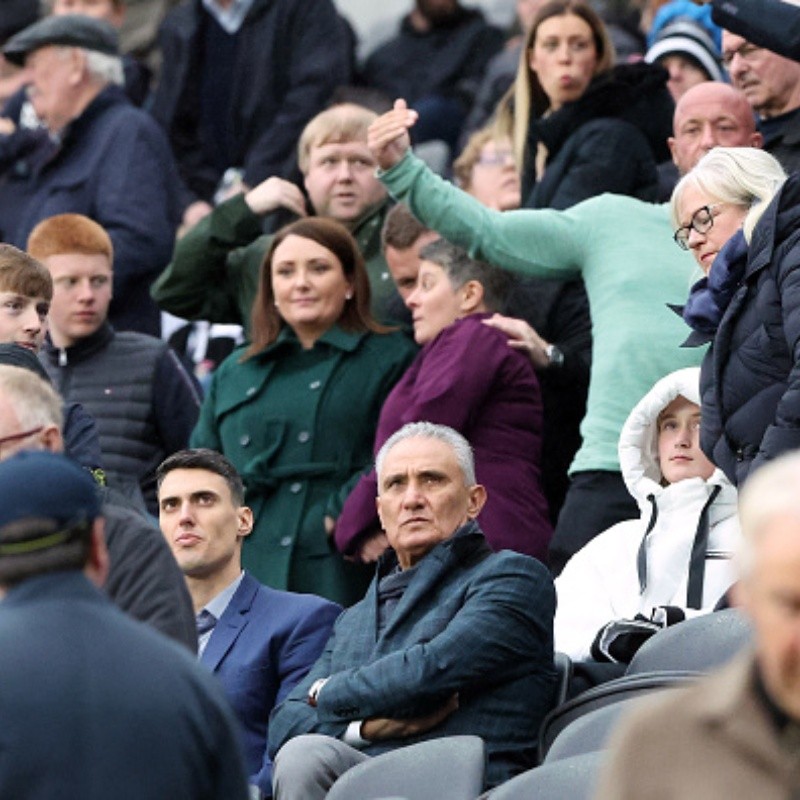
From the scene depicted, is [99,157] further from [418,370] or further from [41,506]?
[41,506]

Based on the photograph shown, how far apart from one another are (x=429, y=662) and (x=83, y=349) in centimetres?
278

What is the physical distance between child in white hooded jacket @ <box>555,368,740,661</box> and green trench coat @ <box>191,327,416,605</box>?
1.21 metres

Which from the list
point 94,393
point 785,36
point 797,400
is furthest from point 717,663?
point 94,393

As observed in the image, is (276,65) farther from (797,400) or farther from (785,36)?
(797,400)

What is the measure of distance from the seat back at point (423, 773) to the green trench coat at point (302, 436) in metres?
2.28

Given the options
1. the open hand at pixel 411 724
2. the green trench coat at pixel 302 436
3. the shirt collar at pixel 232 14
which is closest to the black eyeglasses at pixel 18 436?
the open hand at pixel 411 724

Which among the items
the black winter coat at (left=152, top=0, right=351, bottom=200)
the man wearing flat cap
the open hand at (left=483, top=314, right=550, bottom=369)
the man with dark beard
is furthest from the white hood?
the man with dark beard

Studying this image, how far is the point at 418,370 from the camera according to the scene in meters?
8.68

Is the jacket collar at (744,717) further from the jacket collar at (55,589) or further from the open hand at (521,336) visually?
the open hand at (521,336)

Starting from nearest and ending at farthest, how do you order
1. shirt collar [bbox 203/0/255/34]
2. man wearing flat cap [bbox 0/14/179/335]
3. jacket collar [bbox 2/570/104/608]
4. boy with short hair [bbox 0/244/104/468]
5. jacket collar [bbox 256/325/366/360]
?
jacket collar [bbox 2/570/104/608] → boy with short hair [bbox 0/244/104/468] → jacket collar [bbox 256/325/366/360] → man wearing flat cap [bbox 0/14/179/335] → shirt collar [bbox 203/0/255/34]

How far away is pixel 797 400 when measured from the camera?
21.7 ft

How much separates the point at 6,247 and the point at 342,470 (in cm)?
153

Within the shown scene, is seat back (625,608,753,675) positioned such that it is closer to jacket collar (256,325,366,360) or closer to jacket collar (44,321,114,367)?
jacket collar (256,325,366,360)

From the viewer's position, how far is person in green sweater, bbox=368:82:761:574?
27.5ft
